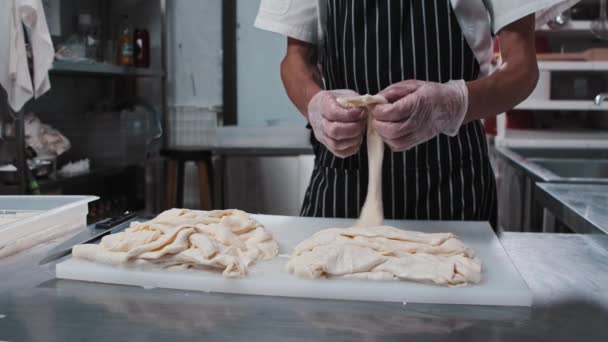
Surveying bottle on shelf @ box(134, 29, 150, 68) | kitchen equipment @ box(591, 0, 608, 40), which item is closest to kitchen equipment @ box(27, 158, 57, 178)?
bottle on shelf @ box(134, 29, 150, 68)

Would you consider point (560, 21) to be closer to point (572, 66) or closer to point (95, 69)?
point (572, 66)

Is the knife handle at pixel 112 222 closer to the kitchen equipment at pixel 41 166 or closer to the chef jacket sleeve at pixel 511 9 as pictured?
the chef jacket sleeve at pixel 511 9

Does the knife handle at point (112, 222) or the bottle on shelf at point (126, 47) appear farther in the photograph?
the bottle on shelf at point (126, 47)

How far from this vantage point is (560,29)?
309cm

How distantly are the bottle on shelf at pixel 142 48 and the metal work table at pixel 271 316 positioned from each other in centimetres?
323

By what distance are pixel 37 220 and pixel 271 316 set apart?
592mm

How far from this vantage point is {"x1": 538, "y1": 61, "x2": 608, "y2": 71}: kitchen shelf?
3.02 metres

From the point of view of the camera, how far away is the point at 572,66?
3.04 metres

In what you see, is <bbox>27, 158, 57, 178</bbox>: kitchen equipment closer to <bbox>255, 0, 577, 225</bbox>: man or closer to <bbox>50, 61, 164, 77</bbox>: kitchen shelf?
<bbox>50, 61, 164, 77</bbox>: kitchen shelf

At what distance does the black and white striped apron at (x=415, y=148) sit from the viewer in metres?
1.41

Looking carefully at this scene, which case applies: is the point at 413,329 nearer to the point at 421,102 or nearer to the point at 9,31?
the point at 421,102

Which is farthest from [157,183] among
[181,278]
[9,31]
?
[181,278]

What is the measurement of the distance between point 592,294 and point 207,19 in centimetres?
384

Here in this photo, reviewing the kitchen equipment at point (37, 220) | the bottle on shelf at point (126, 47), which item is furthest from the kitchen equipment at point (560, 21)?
the kitchen equipment at point (37, 220)
